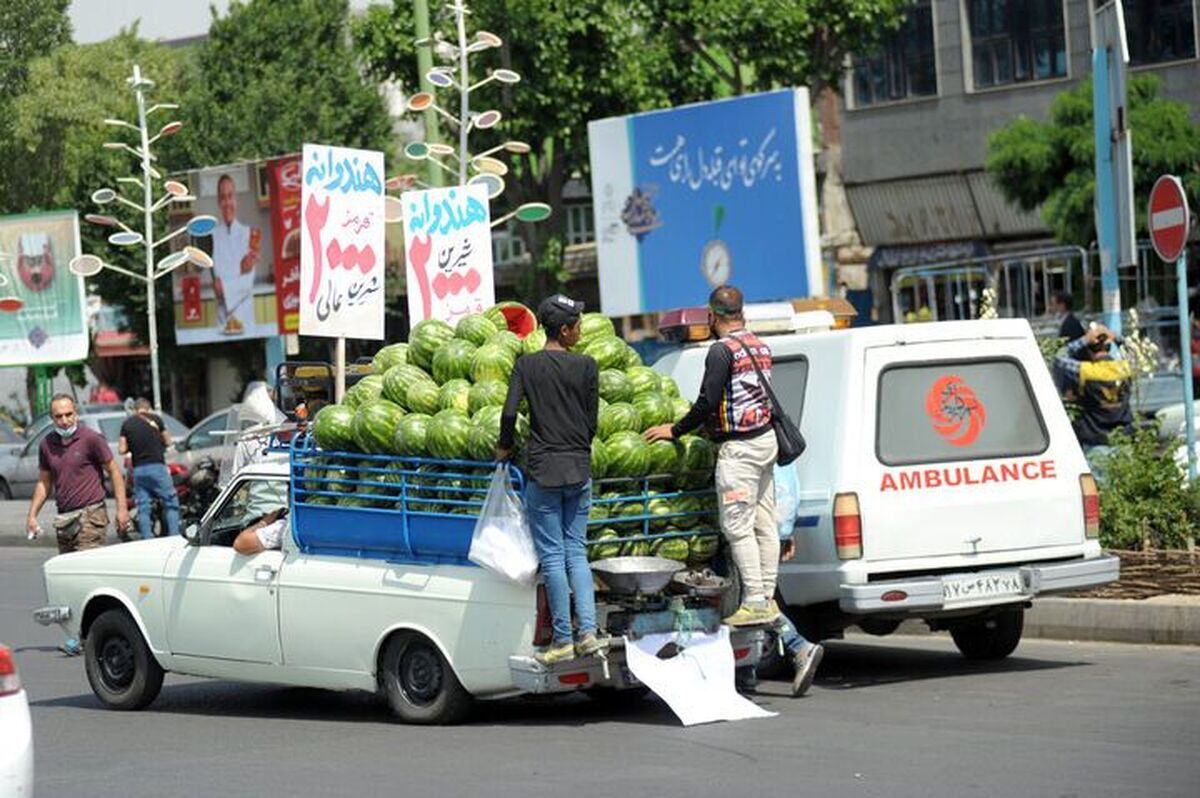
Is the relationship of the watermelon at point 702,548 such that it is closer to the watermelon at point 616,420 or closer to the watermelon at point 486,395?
the watermelon at point 616,420

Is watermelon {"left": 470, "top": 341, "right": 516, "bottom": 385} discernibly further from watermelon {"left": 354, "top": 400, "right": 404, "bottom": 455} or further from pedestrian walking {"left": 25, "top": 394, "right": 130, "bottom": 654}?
pedestrian walking {"left": 25, "top": 394, "right": 130, "bottom": 654}

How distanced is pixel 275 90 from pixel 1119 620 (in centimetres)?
3673

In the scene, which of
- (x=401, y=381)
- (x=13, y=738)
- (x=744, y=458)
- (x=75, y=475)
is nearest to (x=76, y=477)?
(x=75, y=475)

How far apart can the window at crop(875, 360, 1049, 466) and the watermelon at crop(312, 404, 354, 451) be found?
2754mm

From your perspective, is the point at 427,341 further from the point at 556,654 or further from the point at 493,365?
the point at 556,654

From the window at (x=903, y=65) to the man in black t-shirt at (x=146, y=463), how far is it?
86.0 ft

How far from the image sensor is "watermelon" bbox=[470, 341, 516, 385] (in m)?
10.8

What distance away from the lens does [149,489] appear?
20.2 m

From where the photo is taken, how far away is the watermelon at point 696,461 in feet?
34.6

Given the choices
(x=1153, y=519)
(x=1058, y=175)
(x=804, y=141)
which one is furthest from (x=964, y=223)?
(x=1153, y=519)

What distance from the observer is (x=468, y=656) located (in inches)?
395

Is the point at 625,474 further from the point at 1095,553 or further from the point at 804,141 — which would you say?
the point at 804,141

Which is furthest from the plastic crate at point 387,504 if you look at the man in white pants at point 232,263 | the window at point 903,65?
the window at point 903,65

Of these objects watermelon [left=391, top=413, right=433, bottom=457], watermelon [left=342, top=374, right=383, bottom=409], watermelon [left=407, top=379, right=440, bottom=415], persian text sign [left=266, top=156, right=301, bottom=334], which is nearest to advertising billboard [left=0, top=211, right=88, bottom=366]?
persian text sign [left=266, top=156, right=301, bottom=334]
